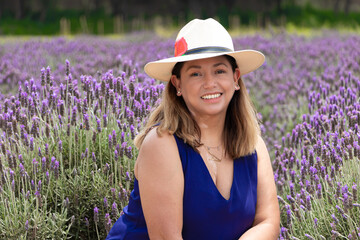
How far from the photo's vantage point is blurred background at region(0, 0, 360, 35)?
19.2 m

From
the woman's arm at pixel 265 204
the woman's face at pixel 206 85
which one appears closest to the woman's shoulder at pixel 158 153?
the woman's face at pixel 206 85

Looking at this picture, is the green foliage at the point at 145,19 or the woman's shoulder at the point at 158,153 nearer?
the woman's shoulder at the point at 158,153

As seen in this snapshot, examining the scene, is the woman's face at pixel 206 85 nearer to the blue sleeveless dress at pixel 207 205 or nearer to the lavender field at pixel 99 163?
the blue sleeveless dress at pixel 207 205

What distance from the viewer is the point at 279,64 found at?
7.32 meters

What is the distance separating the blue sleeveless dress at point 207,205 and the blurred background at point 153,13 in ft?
54.3

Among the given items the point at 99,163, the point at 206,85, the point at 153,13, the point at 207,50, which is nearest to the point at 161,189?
the point at 206,85

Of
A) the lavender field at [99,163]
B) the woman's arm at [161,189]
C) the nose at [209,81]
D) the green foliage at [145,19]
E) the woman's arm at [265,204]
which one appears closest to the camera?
the woman's arm at [161,189]

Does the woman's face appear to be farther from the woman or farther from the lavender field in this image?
the lavender field

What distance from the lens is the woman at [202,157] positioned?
7.41 ft

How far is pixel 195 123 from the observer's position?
2469 millimetres

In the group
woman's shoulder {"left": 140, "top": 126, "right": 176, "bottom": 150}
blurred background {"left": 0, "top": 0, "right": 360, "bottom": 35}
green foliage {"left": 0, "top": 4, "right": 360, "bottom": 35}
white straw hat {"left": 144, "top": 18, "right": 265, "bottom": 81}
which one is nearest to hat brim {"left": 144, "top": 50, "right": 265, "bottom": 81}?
white straw hat {"left": 144, "top": 18, "right": 265, "bottom": 81}

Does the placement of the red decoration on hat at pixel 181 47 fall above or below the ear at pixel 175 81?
above

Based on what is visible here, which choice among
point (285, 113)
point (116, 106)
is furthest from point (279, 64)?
point (116, 106)

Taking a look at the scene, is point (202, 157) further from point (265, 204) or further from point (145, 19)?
point (145, 19)
